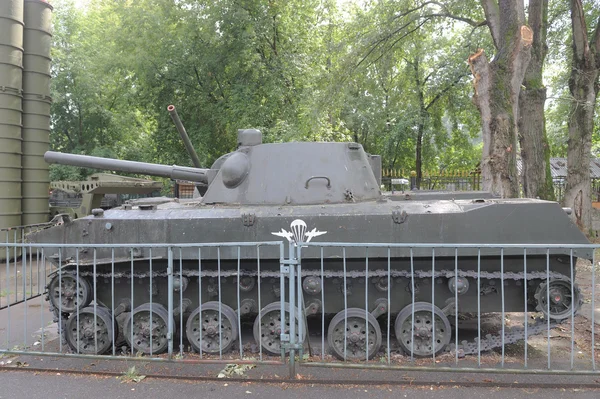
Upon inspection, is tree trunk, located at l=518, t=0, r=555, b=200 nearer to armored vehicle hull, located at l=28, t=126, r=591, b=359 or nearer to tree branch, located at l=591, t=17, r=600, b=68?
tree branch, located at l=591, t=17, r=600, b=68

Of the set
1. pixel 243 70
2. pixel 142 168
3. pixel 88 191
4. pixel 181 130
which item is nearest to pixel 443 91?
pixel 243 70

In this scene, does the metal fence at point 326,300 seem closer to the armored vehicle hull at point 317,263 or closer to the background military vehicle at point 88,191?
the armored vehicle hull at point 317,263

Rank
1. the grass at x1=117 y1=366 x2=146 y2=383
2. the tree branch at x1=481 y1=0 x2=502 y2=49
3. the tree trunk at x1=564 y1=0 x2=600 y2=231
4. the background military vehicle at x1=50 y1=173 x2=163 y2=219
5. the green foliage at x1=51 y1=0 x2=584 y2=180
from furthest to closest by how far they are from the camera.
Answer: the green foliage at x1=51 y1=0 x2=584 y2=180
the background military vehicle at x1=50 y1=173 x2=163 y2=219
the tree trunk at x1=564 y1=0 x2=600 y2=231
the tree branch at x1=481 y1=0 x2=502 y2=49
the grass at x1=117 y1=366 x2=146 y2=383

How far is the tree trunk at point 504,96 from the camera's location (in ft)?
34.0

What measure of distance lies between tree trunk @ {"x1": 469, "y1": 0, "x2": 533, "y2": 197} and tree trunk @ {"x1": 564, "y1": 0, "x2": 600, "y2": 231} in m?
5.02

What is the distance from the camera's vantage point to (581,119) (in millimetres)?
14938

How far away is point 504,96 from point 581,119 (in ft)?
20.4

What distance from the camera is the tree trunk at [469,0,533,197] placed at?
10367 millimetres

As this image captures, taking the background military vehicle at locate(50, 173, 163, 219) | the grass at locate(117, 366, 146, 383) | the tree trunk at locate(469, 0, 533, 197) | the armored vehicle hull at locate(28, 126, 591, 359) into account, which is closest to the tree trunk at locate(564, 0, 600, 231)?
the tree trunk at locate(469, 0, 533, 197)

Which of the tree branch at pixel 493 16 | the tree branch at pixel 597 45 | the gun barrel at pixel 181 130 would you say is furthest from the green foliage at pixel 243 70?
the gun barrel at pixel 181 130

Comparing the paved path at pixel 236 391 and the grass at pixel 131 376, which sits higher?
the grass at pixel 131 376

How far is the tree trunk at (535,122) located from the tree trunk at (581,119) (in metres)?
1.07

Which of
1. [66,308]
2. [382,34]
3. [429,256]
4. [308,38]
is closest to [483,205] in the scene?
[429,256]

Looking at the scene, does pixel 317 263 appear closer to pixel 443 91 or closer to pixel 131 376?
pixel 131 376
